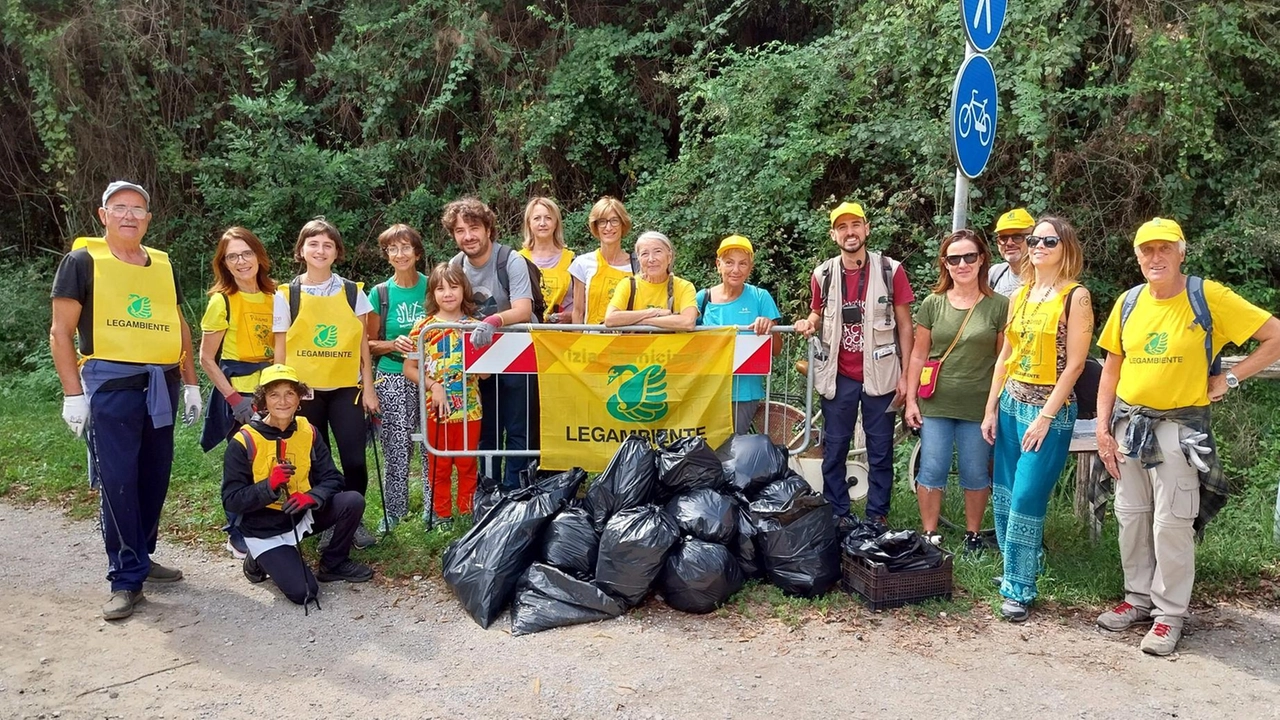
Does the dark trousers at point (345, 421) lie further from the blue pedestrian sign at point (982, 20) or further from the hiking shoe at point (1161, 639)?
the hiking shoe at point (1161, 639)

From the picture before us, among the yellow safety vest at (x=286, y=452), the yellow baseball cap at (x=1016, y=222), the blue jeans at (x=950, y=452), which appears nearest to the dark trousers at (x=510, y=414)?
the yellow safety vest at (x=286, y=452)

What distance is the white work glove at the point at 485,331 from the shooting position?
18.1 ft

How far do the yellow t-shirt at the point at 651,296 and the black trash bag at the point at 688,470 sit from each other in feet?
3.35

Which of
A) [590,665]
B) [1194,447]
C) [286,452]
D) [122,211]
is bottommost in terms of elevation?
[590,665]

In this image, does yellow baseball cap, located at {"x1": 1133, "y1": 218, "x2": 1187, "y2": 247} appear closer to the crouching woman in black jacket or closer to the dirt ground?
the dirt ground

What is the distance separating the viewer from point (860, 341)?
5.48 m

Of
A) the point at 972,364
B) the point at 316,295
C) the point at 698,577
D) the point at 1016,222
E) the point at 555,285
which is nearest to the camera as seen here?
the point at 698,577

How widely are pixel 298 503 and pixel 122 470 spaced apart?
3.02ft

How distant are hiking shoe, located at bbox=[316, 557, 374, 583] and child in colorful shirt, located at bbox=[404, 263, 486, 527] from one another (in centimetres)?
71

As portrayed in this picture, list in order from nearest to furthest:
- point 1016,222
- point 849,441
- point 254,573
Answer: point 254,573
point 1016,222
point 849,441

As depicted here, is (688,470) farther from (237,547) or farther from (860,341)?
(237,547)

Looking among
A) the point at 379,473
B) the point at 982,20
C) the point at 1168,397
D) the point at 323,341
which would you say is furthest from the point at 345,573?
the point at 982,20

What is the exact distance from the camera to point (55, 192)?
44.3 feet

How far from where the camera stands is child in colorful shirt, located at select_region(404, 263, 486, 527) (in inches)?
224
